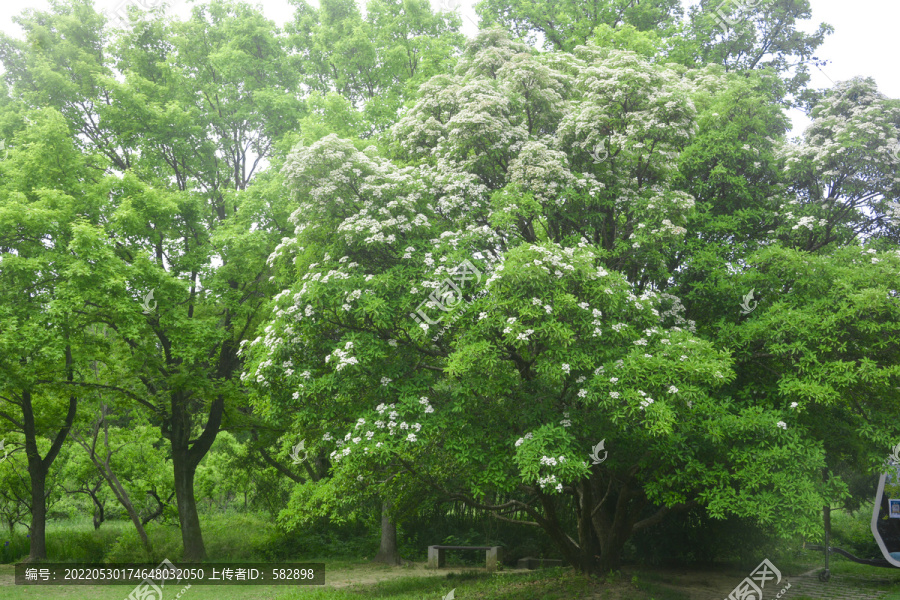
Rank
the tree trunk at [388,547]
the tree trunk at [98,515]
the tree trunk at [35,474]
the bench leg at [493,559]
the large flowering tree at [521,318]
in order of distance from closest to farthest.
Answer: the large flowering tree at [521,318], the bench leg at [493,559], the tree trunk at [35,474], the tree trunk at [388,547], the tree trunk at [98,515]

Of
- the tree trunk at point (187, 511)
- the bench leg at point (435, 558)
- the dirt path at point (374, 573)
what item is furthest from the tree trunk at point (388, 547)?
the tree trunk at point (187, 511)

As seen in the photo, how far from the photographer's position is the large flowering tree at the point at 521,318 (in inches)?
348

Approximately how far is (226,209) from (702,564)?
17246 millimetres

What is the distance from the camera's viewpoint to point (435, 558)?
17.6 metres

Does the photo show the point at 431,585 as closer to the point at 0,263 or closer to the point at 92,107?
the point at 0,263

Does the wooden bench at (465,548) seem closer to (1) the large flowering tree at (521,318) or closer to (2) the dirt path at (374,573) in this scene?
(2) the dirt path at (374,573)

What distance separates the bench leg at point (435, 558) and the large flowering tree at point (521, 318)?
5360mm

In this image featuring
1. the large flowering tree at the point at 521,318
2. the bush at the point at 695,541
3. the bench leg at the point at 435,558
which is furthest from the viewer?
the bench leg at the point at 435,558

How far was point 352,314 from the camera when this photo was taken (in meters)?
10.1

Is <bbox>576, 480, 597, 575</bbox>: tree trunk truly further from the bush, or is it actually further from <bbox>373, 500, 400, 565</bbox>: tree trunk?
<bbox>373, 500, 400, 565</bbox>: tree trunk

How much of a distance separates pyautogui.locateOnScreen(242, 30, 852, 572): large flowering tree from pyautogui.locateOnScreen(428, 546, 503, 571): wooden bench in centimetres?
343

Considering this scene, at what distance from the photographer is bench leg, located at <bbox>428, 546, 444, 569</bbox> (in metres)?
17.5

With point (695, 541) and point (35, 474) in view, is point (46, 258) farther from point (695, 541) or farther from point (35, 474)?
point (695, 541)

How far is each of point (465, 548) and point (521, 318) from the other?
1123cm
